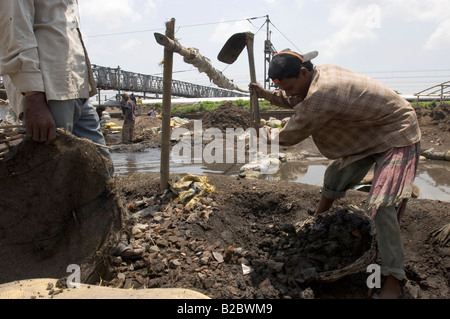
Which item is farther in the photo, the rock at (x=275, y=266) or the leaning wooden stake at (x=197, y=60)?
the leaning wooden stake at (x=197, y=60)

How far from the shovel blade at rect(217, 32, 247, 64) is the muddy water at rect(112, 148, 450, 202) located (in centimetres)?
289

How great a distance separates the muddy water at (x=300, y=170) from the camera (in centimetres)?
572

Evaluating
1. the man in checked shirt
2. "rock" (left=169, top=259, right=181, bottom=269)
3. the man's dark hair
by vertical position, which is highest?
the man's dark hair

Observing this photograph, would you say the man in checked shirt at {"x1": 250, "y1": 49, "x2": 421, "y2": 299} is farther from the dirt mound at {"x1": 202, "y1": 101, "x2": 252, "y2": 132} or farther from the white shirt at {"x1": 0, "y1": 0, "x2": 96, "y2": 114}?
the dirt mound at {"x1": 202, "y1": 101, "x2": 252, "y2": 132}

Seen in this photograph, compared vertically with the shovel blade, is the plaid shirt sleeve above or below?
below

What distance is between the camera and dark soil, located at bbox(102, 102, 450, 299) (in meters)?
2.29

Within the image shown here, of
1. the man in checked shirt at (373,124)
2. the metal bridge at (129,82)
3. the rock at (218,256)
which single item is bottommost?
the rock at (218,256)

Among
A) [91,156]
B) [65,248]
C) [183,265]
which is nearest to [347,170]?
[183,265]

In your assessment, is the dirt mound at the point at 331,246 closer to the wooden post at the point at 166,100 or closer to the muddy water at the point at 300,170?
the wooden post at the point at 166,100

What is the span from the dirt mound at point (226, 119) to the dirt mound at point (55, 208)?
11.2 metres

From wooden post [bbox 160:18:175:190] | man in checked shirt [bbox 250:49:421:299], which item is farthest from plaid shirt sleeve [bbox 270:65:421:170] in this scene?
wooden post [bbox 160:18:175:190]

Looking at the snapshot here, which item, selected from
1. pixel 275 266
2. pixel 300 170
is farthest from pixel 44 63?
pixel 300 170

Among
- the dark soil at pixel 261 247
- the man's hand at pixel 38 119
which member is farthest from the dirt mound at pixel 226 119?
the man's hand at pixel 38 119
